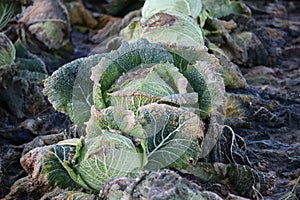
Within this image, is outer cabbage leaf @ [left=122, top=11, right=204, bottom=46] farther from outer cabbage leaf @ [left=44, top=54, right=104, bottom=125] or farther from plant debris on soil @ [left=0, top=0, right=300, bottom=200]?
outer cabbage leaf @ [left=44, top=54, right=104, bottom=125]

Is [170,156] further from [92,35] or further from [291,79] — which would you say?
[92,35]

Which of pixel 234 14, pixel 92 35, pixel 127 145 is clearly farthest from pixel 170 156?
pixel 92 35

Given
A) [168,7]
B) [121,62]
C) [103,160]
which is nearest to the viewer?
[103,160]

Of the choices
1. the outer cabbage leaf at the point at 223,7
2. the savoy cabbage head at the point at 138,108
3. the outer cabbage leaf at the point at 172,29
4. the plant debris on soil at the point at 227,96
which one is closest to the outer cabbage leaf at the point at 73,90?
the savoy cabbage head at the point at 138,108

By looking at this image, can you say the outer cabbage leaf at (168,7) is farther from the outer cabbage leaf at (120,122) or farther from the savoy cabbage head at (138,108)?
the outer cabbage leaf at (120,122)

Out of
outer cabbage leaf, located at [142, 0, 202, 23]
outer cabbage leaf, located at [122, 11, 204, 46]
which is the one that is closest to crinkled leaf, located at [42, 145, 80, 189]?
outer cabbage leaf, located at [122, 11, 204, 46]

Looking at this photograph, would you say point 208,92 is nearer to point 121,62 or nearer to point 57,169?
point 121,62

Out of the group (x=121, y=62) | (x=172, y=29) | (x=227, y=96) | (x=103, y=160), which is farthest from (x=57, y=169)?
(x=227, y=96)
